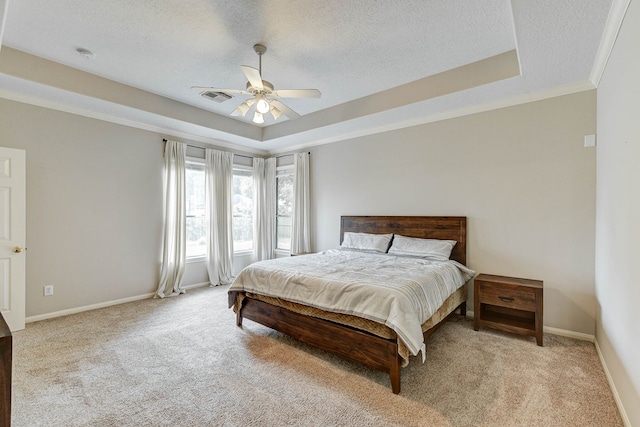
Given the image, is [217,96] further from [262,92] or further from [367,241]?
[367,241]

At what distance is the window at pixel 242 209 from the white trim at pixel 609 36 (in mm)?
5213

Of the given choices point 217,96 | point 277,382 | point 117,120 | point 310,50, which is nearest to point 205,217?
point 117,120

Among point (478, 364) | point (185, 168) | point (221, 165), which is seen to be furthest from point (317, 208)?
point (478, 364)

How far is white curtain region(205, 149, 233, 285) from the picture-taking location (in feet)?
17.1

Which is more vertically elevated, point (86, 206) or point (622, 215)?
point (86, 206)

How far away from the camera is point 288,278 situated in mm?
2926

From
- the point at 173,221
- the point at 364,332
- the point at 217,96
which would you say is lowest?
the point at 364,332

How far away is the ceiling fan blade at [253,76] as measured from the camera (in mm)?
2382

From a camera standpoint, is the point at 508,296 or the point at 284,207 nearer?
the point at 508,296

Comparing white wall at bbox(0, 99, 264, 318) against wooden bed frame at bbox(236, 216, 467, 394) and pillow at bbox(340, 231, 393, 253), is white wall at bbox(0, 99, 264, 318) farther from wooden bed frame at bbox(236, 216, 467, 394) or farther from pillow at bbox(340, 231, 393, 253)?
pillow at bbox(340, 231, 393, 253)

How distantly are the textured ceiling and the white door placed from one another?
2.82ft

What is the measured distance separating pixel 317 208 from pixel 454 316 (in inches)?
114

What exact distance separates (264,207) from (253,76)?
3842mm

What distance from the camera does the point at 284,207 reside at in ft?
20.2
